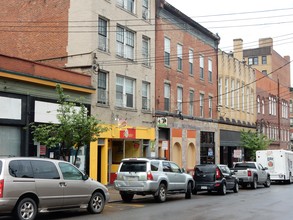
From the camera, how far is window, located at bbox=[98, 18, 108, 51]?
24156 mm

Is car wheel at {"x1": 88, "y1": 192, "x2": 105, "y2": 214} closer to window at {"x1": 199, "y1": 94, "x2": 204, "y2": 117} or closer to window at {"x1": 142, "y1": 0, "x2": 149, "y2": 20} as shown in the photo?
window at {"x1": 142, "y1": 0, "x2": 149, "y2": 20}

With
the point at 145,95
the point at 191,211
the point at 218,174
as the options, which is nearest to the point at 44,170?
the point at 191,211

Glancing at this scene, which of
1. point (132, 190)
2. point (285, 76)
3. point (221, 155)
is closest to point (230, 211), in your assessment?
point (132, 190)

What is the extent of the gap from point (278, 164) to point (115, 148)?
1294 cm

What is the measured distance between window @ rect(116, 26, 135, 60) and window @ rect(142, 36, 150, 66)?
122 centimetres

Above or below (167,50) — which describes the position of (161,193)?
below

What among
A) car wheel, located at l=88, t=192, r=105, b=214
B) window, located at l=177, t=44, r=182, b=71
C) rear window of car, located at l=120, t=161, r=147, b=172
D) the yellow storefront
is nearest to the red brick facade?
the yellow storefront

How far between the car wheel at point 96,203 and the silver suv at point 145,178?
2.83 m

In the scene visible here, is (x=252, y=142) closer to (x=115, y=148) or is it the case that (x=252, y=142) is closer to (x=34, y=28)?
(x=115, y=148)

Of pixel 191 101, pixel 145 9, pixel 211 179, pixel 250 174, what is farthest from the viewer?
pixel 191 101

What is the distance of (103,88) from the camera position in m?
24.1

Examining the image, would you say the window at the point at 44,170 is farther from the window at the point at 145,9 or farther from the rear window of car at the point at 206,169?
the window at the point at 145,9

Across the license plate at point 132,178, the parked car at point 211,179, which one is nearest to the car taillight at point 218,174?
the parked car at point 211,179

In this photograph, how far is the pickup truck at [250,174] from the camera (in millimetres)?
26250
